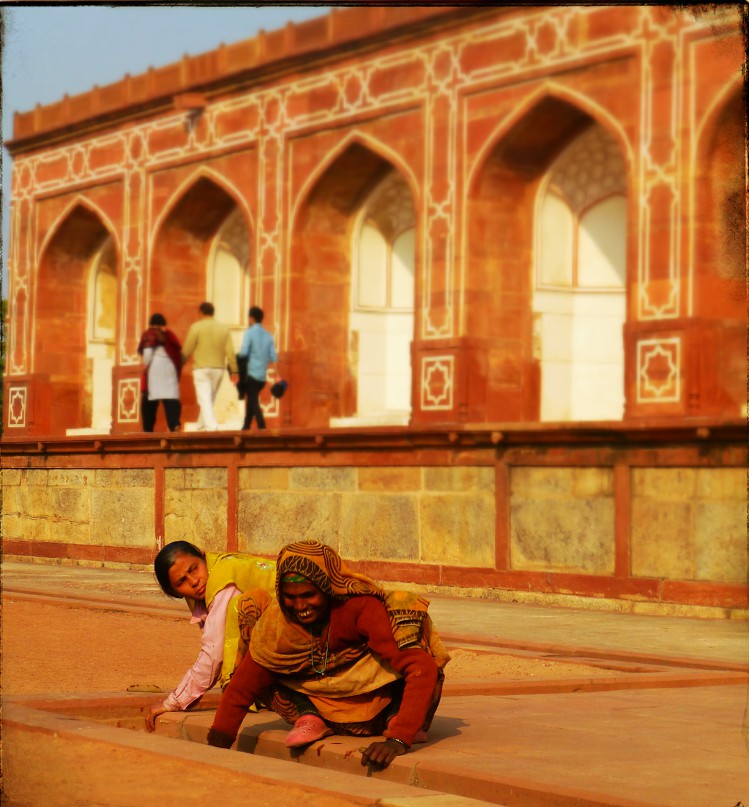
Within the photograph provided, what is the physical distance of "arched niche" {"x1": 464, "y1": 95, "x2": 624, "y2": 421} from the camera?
18.2 m

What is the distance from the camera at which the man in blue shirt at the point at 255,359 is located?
18.6 m

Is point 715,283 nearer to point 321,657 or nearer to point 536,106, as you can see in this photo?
point 536,106

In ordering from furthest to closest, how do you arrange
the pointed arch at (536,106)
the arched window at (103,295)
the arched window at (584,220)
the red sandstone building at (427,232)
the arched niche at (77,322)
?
the arched window at (103,295)
the arched niche at (77,322)
the arched window at (584,220)
the pointed arch at (536,106)
the red sandstone building at (427,232)

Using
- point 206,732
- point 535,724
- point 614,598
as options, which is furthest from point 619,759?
point 614,598

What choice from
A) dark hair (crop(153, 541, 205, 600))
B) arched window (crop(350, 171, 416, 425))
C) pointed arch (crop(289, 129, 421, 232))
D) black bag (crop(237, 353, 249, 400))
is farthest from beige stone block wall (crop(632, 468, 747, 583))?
arched window (crop(350, 171, 416, 425))

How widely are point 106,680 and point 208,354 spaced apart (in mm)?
11319

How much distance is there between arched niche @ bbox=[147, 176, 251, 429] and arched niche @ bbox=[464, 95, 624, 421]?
5.25m

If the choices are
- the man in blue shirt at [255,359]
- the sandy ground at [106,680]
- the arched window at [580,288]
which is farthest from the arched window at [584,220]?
the sandy ground at [106,680]

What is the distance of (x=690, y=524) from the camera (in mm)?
12680

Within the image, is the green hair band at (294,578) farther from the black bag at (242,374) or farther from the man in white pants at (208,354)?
the man in white pants at (208,354)

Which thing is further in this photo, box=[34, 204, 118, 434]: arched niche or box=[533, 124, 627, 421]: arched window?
box=[34, 204, 118, 434]: arched niche

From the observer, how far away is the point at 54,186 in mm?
25109

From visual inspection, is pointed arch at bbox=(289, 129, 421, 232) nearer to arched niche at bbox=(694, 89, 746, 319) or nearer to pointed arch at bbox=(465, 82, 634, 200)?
pointed arch at bbox=(465, 82, 634, 200)

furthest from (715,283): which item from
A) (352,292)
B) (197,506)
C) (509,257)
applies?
(352,292)
